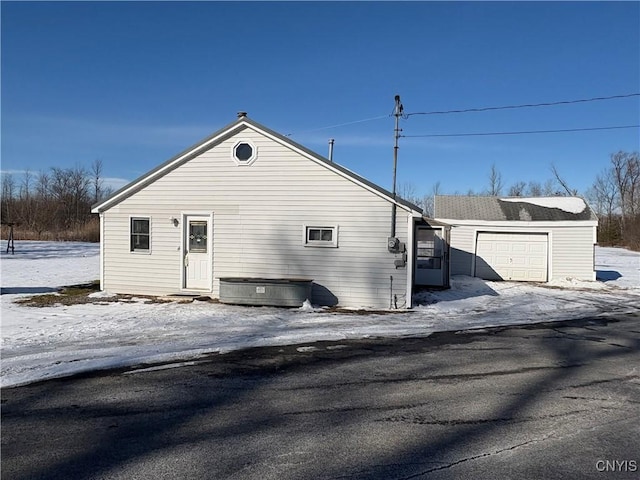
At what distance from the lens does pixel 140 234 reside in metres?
13.8

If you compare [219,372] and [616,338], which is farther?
[616,338]

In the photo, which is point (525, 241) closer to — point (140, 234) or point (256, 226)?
point (256, 226)

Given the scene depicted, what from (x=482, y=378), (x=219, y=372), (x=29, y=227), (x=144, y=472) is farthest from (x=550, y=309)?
(x=29, y=227)

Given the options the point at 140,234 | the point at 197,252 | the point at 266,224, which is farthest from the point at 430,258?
the point at 140,234

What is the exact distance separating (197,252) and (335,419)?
31.8 ft

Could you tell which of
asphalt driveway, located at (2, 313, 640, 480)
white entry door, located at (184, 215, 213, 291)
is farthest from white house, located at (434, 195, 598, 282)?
asphalt driveway, located at (2, 313, 640, 480)

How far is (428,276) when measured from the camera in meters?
17.8

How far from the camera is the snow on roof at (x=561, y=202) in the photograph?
69.5 feet

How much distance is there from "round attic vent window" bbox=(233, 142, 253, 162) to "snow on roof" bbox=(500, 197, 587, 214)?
14.1 meters

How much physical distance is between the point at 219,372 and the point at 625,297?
15.2m

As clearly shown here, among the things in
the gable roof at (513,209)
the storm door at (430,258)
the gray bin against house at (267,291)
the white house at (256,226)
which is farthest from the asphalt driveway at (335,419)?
the gable roof at (513,209)

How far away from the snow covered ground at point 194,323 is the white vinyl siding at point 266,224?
52.6 inches

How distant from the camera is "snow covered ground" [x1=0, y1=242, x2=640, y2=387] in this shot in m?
6.93

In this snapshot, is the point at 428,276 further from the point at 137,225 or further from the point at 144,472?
the point at 144,472
